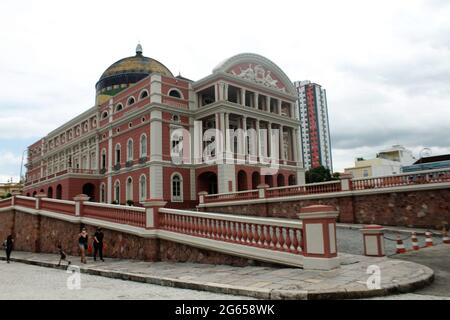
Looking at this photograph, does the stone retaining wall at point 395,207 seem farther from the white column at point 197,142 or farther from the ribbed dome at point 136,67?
the ribbed dome at point 136,67

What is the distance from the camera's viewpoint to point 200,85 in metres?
30.3

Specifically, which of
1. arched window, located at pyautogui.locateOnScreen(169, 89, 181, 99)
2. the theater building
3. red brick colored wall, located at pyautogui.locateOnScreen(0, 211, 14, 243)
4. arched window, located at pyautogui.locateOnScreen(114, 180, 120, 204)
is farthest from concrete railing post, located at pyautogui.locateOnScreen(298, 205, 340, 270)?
arched window, located at pyautogui.locateOnScreen(114, 180, 120, 204)

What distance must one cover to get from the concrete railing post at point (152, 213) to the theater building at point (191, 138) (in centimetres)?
1573

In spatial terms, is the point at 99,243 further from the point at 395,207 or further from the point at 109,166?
the point at 109,166

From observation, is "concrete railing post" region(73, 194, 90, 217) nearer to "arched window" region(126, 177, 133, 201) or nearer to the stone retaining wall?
the stone retaining wall

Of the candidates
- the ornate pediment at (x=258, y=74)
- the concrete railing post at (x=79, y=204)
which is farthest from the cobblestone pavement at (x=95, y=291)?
the ornate pediment at (x=258, y=74)

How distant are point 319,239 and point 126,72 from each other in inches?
1382

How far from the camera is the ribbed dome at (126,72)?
126 ft

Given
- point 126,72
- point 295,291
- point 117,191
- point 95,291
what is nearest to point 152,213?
point 95,291

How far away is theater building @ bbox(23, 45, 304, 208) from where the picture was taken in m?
28.3

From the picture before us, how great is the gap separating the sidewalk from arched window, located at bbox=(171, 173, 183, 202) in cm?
1872

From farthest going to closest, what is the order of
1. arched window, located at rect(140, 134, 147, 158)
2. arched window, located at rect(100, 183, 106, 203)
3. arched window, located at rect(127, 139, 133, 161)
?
arched window, located at rect(100, 183, 106, 203) < arched window, located at rect(127, 139, 133, 161) < arched window, located at rect(140, 134, 147, 158)

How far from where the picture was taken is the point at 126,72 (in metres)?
38.7
